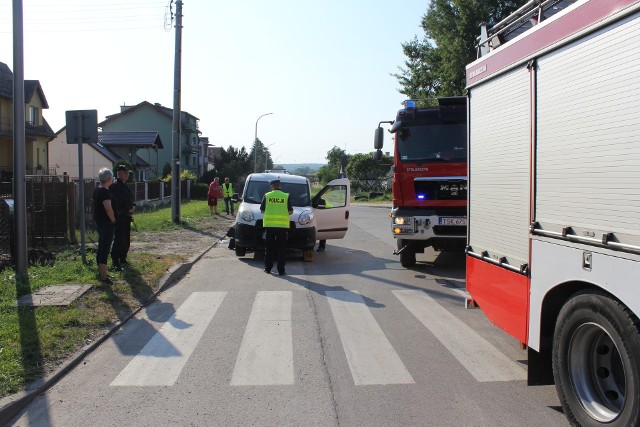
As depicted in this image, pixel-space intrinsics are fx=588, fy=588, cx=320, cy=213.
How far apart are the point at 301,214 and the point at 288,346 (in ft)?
21.8

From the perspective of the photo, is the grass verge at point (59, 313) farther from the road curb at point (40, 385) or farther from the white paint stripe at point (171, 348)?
the white paint stripe at point (171, 348)

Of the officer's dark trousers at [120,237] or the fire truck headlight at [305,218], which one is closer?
the officer's dark trousers at [120,237]

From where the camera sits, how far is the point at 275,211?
35.5 ft

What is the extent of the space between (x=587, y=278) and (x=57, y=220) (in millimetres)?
11867

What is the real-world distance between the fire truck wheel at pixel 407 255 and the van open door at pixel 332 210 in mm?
2452

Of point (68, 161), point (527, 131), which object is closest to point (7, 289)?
point (527, 131)

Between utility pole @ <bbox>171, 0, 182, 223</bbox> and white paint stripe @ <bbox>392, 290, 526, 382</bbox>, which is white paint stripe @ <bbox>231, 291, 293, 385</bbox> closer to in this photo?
white paint stripe @ <bbox>392, 290, 526, 382</bbox>

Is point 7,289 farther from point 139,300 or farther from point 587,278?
point 587,278

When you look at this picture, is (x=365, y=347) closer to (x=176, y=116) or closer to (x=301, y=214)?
(x=301, y=214)

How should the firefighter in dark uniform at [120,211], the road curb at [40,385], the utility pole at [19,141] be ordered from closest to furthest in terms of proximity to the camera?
the road curb at [40,385]
the utility pole at [19,141]
the firefighter in dark uniform at [120,211]

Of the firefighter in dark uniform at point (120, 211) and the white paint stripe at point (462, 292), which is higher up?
the firefighter in dark uniform at point (120, 211)

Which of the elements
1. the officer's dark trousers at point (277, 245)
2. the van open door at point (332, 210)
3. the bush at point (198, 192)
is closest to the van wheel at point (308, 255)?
the van open door at point (332, 210)

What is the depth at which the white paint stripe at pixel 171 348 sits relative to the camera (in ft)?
17.0

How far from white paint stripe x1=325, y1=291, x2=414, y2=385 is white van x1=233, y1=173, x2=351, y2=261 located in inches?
161
